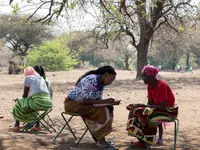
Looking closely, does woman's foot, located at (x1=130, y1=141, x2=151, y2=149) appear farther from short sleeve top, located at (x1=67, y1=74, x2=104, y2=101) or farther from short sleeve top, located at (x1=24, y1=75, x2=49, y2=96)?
short sleeve top, located at (x1=24, y1=75, x2=49, y2=96)

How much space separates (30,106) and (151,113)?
6.84 feet

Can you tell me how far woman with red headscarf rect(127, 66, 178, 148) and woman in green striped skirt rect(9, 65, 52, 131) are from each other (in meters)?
1.62

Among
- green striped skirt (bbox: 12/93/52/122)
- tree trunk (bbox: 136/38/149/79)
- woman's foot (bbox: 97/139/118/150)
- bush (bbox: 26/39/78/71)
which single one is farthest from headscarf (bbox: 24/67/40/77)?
bush (bbox: 26/39/78/71)

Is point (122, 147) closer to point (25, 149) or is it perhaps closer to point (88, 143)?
point (88, 143)

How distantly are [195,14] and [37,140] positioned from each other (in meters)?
13.7

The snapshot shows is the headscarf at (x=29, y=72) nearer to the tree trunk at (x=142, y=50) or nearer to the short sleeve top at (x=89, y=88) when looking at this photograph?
the short sleeve top at (x=89, y=88)

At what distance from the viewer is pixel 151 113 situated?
518cm

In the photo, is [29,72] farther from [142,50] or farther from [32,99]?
[142,50]

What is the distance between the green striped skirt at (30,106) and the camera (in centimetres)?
615

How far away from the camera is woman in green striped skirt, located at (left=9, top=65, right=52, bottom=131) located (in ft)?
20.2

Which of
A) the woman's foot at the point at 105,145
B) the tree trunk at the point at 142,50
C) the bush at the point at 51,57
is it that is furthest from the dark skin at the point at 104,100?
the bush at the point at 51,57

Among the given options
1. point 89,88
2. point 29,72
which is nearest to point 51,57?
point 29,72

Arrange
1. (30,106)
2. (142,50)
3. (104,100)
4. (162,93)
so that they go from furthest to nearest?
1. (142,50)
2. (30,106)
3. (162,93)
4. (104,100)

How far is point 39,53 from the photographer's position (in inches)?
1416
